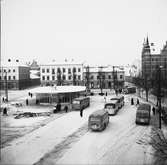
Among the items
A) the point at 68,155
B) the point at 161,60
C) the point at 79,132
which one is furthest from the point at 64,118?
the point at 161,60

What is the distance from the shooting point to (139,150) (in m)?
16.0

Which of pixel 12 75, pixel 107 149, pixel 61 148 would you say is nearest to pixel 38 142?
pixel 61 148

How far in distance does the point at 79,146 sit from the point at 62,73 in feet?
189

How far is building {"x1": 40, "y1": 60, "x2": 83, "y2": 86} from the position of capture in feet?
238

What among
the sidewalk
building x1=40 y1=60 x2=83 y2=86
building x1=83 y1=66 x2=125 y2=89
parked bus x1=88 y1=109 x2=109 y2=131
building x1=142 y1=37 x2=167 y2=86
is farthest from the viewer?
building x1=40 y1=60 x2=83 y2=86

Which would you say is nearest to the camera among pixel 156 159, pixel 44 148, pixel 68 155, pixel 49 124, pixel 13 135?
pixel 156 159

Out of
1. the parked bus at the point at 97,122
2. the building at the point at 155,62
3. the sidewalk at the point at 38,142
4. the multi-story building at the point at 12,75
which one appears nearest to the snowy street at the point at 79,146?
the sidewalk at the point at 38,142

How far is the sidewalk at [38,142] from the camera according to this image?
14.8 m

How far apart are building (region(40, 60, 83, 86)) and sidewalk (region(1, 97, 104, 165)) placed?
151 feet

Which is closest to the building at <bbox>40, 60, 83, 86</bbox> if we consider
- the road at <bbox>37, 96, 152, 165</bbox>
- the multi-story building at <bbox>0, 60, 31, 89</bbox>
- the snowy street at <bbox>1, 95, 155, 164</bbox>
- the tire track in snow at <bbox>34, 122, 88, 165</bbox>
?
the multi-story building at <bbox>0, 60, 31, 89</bbox>

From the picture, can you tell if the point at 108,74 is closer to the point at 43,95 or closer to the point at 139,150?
the point at 43,95

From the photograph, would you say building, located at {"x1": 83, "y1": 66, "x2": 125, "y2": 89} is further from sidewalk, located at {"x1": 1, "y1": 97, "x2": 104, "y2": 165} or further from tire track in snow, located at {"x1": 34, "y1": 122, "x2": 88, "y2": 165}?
tire track in snow, located at {"x1": 34, "y1": 122, "x2": 88, "y2": 165}

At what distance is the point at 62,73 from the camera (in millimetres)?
73688

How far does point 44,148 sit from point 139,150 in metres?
6.91
